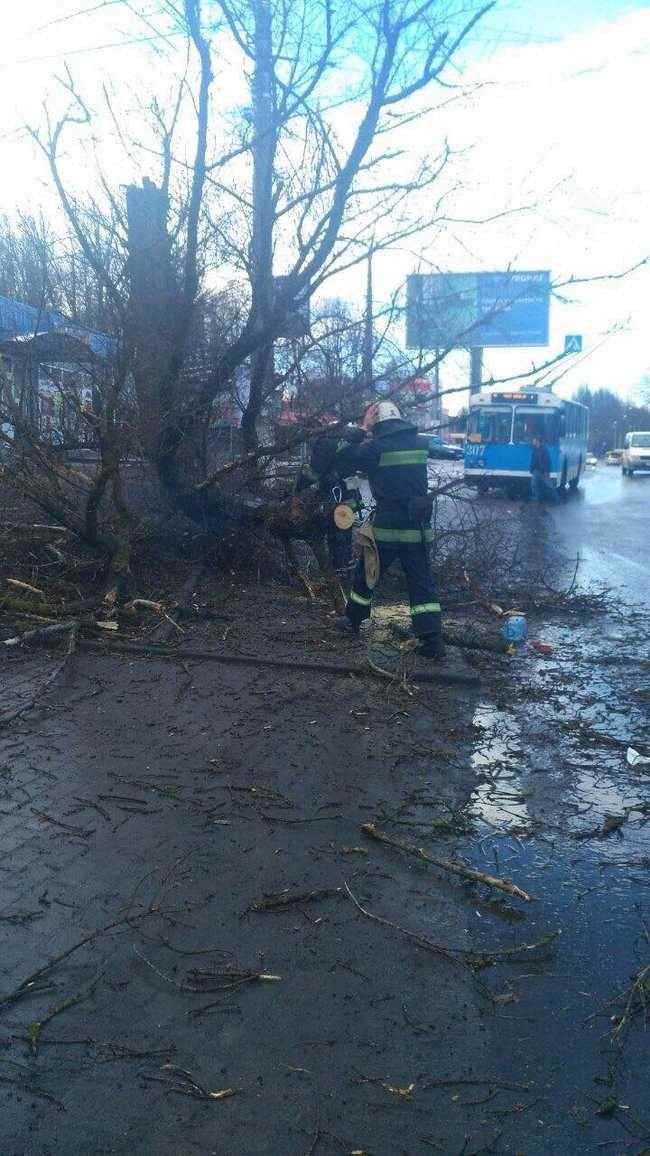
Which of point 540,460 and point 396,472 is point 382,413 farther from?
point 540,460

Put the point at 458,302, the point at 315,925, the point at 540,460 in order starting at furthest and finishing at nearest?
the point at 540,460
the point at 458,302
the point at 315,925

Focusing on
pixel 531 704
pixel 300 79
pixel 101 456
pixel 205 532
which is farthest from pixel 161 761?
pixel 300 79

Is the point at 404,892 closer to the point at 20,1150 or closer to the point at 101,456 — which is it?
the point at 20,1150

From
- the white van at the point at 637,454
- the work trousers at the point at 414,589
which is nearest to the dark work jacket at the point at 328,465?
the work trousers at the point at 414,589

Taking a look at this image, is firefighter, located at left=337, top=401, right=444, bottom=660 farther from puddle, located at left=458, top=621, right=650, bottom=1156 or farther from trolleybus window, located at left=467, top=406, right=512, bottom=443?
trolleybus window, located at left=467, top=406, right=512, bottom=443

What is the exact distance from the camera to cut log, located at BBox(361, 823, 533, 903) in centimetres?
349

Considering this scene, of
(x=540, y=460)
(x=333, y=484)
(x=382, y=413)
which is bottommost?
(x=540, y=460)

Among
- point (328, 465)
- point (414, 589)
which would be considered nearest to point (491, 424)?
point (328, 465)

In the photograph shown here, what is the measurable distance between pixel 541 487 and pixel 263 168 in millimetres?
16680

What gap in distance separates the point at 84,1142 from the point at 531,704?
13.4 ft

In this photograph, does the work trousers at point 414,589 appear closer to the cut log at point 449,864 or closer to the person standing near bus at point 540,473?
the cut log at point 449,864

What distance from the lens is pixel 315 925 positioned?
3221 millimetres

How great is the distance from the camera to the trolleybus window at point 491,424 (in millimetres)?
24219

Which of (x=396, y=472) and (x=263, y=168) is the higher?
(x=263, y=168)
